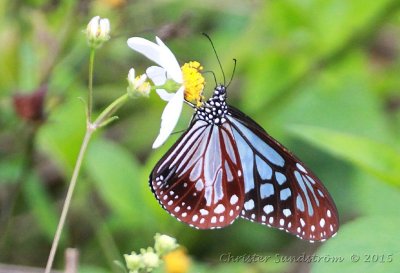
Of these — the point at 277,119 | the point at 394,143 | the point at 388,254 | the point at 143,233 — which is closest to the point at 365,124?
the point at 394,143

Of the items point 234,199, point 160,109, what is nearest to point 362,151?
point 234,199

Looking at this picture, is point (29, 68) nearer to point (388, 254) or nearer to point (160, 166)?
point (160, 166)

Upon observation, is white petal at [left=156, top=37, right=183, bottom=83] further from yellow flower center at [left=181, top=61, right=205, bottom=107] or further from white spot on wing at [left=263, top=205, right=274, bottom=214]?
white spot on wing at [left=263, top=205, right=274, bottom=214]

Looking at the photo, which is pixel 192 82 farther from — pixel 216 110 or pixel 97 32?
pixel 216 110

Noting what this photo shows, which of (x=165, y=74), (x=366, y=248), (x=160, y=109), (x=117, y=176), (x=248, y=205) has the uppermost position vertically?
(x=160, y=109)

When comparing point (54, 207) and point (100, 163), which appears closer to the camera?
point (100, 163)
